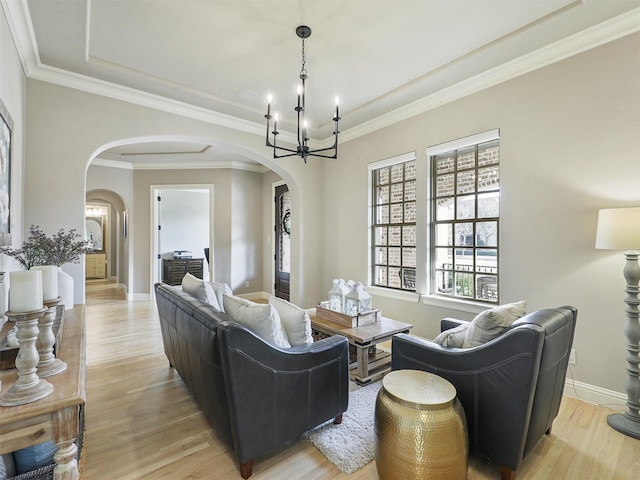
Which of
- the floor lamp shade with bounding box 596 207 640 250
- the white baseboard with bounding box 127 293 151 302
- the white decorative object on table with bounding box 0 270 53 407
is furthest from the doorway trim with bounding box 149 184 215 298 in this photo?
the floor lamp shade with bounding box 596 207 640 250

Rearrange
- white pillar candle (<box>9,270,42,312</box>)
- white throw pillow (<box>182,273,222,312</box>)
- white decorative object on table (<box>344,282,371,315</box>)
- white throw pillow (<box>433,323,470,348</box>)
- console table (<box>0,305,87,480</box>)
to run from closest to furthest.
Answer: console table (<box>0,305,87,480</box>) → white pillar candle (<box>9,270,42,312</box>) → white throw pillow (<box>433,323,470,348</box>) → white throw pillow (<box>182,273,222,312</box>) → white decorative object on table (<box>344,282,371,315</box>)

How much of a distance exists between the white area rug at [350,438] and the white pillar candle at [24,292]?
1683mm

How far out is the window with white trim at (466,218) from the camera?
3160 millimetres

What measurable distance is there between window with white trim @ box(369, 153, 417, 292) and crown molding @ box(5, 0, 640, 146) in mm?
611

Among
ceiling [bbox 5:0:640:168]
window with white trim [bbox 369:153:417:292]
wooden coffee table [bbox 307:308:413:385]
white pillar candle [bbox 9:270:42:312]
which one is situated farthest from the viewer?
window with white trim [bbox 369:153:417:292]

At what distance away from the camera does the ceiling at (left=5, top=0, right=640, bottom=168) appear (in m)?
2.24

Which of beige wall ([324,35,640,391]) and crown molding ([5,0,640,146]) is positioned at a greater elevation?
crown molding ([5,0,640,146])

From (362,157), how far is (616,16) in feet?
8.91

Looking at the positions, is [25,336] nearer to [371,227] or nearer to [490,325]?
[490,325]

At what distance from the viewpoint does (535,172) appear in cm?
279

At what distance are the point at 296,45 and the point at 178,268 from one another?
580cm

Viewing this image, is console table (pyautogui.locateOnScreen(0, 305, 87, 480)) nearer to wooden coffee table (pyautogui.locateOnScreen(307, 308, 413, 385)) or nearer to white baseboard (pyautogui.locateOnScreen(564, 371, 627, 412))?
wooden coffee table (pyautogui.locateOnScreen(307, 308, 413, 385))

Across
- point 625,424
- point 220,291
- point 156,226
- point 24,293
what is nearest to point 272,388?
point 24,293

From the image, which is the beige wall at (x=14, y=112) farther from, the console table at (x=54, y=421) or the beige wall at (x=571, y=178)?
the beige wall at (x=571, y=178)
